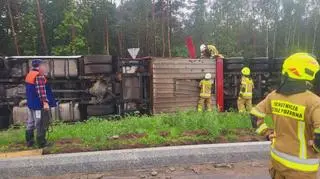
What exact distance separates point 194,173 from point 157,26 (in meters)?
34.6

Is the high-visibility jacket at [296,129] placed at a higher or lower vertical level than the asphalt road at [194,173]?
higher

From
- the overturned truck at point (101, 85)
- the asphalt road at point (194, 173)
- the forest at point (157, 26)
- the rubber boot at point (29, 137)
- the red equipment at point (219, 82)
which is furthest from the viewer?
the forest at point (157, 26)

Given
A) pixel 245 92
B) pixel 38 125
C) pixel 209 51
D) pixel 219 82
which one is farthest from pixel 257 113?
pixel 209 51

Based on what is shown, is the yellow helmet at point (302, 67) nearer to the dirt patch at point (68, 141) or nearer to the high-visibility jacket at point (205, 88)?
the dirt patch at point (68, 141)

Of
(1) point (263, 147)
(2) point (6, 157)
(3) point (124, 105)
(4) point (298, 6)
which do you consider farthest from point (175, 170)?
(4) point (298, 6)

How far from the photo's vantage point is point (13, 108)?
1140 cm

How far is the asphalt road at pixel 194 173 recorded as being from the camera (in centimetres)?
628

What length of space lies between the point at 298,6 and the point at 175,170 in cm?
4436

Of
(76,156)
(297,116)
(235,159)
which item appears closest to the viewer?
(297,116)

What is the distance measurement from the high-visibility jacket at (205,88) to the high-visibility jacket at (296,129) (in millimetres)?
9239

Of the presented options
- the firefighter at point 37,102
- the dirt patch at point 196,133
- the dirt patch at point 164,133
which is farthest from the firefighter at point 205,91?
the firefighter at point 37,102

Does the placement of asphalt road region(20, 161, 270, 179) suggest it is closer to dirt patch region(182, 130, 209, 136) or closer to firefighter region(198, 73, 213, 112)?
dirt patch region(182, 130, 209, 136)

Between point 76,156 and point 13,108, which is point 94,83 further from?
point 76,156

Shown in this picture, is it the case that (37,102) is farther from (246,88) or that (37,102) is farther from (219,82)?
(246,88)
